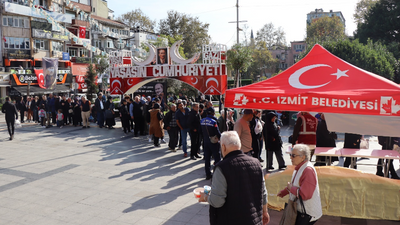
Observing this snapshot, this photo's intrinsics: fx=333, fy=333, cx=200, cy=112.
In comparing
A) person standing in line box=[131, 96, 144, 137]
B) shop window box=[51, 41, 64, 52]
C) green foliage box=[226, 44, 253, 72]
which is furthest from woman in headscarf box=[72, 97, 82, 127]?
shop window box=[51, 41, 64, 52]

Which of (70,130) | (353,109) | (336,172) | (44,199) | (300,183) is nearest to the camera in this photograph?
(300,183)

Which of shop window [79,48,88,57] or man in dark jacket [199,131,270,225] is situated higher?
shop window [79,48,88,57]

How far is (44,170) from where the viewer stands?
31.8 ft

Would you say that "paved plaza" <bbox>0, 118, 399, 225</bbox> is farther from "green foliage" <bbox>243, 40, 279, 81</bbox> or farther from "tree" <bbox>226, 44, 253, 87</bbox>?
"green foliage" <bbox>243, 40, 279, 81</bbox>

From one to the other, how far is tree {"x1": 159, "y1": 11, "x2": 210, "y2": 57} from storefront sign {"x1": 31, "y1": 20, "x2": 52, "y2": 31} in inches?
647

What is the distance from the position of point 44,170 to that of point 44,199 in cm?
266

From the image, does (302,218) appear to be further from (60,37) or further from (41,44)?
(60,37)

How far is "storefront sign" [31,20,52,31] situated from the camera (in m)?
43.6

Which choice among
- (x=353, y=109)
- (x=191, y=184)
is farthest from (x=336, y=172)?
(x=191, y=184)

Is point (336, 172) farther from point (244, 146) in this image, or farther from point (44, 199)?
point (44, 199)

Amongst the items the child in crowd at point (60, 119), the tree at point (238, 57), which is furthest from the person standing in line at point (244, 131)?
the tree at point (238, 57)

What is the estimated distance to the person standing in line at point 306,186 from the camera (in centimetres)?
397

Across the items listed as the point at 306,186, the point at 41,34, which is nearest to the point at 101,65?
the point at 41,34

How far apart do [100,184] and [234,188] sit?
227 inches
